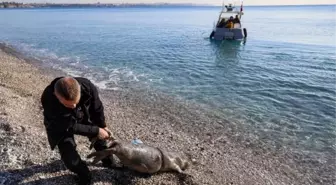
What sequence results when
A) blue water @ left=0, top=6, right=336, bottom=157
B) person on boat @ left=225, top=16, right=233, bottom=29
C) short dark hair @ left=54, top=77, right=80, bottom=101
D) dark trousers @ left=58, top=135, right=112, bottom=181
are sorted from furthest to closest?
person on boat @ left=225, top=16, right=233, bottom=29 < blue water @ left=0, top=6, right=336, bottom=157 < dark trousers @ left=58, top=135, right=112, bottom=181 < short dark hair @ left=54, top=77, right=80, bottom=101

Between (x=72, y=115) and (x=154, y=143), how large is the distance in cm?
416

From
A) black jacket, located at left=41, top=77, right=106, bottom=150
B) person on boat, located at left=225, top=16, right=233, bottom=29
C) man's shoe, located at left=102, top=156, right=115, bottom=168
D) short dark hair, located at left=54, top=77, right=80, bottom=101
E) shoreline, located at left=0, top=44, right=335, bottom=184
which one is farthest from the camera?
person on boat, located at left=225, top=16, right=233, bottom=29

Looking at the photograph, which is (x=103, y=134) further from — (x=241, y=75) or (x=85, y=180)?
A: (x=241, y=75)

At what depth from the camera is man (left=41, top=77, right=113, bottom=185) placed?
4105 millimetres

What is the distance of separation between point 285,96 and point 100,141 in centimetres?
1096

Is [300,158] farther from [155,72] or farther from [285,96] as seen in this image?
[155,72]

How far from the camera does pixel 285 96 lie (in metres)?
14.0

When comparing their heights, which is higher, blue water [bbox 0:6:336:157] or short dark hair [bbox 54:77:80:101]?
short dark hair [bbox 54:77:80:101]

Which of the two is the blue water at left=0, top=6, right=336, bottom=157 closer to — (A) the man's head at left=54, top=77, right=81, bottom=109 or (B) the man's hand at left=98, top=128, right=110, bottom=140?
(B) the man's hand at left=98, top=128, right=110, bottom=140

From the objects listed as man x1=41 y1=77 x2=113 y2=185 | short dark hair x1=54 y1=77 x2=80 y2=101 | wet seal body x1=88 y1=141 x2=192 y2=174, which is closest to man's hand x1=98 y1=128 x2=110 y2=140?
man x1=41 y1=77 x2=113 y2=185

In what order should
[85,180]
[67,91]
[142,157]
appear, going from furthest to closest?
[142,157]
[85,180]
[67,91]

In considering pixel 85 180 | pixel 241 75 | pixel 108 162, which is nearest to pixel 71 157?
pixel 85 180

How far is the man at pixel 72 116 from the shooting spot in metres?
4.11

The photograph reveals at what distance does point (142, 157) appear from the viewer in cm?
566
